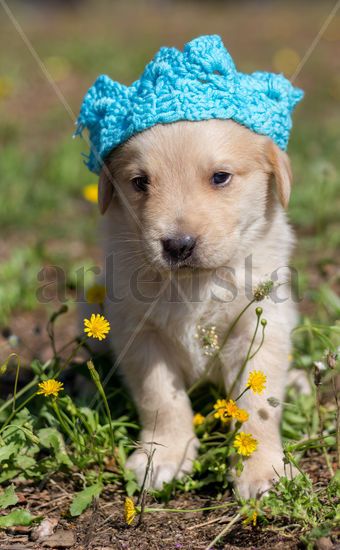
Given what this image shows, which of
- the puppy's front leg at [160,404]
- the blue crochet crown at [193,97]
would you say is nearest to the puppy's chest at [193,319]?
the puppy's front leg at [160,404]

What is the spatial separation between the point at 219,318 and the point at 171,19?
41.2 feet

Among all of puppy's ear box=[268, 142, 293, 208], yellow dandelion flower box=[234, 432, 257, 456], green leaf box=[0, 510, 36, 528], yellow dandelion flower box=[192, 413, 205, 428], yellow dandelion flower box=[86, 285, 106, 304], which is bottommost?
green leaf box=[0, 510, 36, 528]

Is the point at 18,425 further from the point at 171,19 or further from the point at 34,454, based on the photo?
the point at 171,19

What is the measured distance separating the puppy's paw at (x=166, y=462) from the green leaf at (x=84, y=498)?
234 mm

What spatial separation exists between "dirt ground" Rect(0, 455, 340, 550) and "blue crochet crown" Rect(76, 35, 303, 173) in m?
1.37

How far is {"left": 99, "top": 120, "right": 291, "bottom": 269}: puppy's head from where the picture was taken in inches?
102

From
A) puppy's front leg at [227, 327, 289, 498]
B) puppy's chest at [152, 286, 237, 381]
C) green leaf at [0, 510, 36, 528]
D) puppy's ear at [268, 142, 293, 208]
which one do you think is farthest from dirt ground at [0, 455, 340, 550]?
puppy's ear at [268, 142, 293, 208]

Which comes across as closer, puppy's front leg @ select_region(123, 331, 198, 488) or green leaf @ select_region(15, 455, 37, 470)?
A: green leaf @ select_region(15, 455, 37, 470)

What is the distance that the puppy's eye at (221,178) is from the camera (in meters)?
2.72

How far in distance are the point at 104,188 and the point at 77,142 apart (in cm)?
368

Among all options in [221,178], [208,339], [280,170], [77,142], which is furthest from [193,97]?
[77,142]

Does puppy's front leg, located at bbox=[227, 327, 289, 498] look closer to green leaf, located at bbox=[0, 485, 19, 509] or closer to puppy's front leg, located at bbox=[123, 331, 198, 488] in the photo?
puppy's front leg, located at bbox=[123, 331, 198, 488]

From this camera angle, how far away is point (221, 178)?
2.74m

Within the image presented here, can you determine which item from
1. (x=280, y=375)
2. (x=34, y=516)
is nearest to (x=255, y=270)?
(x=280, y=375)
